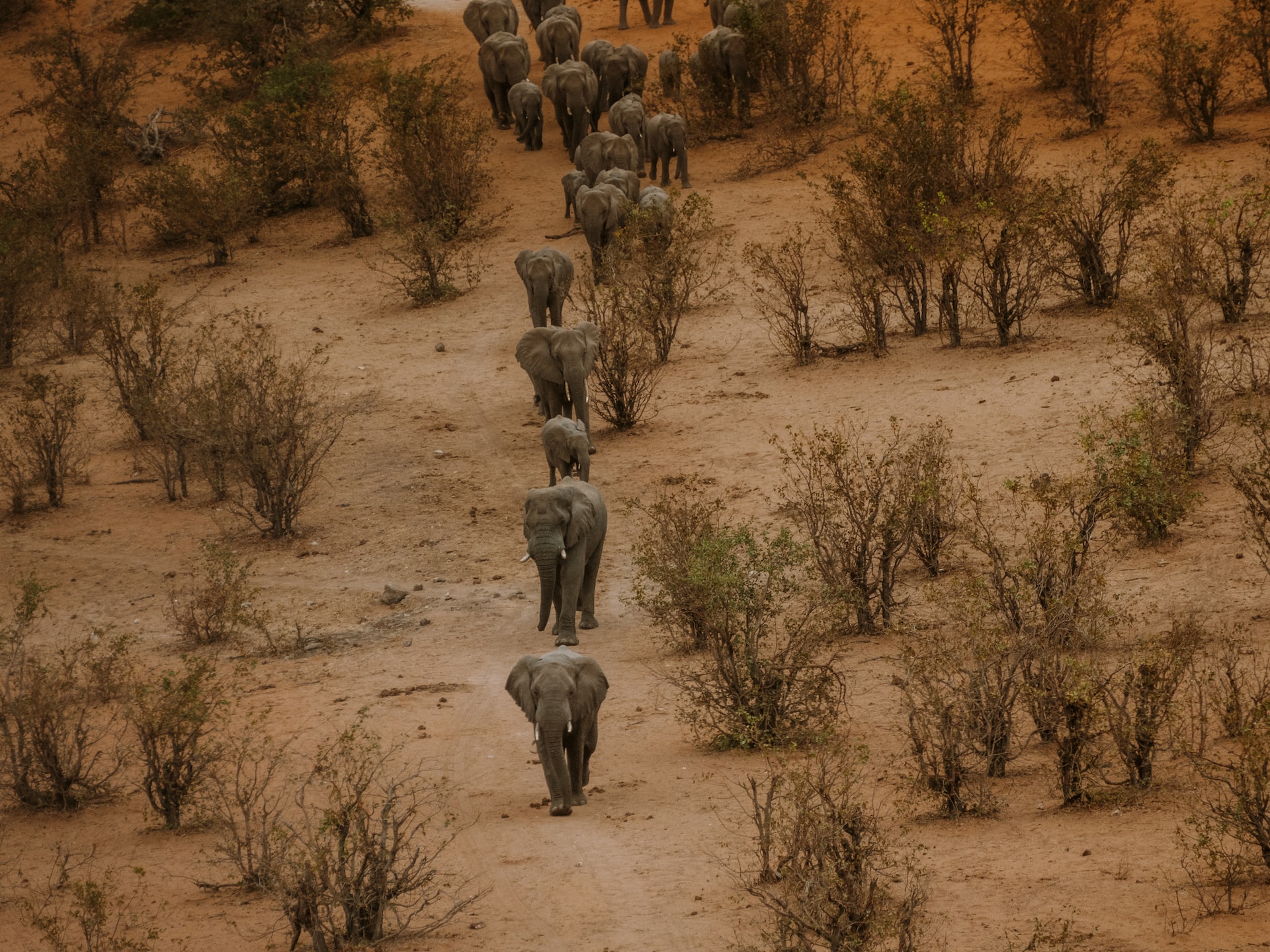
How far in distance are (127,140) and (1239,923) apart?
89.1 ft

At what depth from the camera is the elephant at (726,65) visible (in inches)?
1043

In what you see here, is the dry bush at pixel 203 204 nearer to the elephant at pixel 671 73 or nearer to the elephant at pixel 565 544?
the elephant at pixel 671 73

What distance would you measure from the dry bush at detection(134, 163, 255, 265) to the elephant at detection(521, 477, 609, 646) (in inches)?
560

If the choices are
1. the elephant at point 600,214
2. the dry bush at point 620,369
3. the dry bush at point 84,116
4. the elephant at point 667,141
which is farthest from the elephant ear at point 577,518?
the dry bush at point 84,116

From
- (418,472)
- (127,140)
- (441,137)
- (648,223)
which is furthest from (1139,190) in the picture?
(127,140)

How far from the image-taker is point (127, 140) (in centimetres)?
2975

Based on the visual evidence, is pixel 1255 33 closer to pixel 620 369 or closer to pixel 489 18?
pixel 620 369

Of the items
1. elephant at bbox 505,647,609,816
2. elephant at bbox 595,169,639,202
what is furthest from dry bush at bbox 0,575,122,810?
elephant at bbox 595,169,639,202

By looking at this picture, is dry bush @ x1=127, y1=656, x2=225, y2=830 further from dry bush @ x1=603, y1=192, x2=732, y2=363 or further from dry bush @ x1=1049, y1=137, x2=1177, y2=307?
dry bush @ x1=1049, y1=137, x2=1177, y2=307

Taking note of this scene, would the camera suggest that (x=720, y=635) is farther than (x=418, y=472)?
No

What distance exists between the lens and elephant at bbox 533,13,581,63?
94.1 ft

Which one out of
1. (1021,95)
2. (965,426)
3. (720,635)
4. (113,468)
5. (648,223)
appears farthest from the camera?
(1021,95)

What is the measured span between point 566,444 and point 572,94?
44.4ft

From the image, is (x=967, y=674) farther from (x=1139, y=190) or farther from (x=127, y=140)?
(x=127, y=140)
